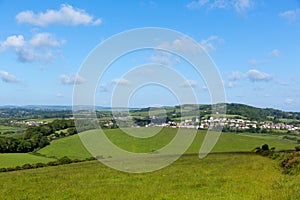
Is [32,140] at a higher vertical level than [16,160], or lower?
higher

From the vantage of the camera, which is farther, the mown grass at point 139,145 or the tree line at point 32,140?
the tree line at point 32,140

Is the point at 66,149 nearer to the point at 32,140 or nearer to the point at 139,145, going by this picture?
the point at 32,140

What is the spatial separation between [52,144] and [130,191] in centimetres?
7212

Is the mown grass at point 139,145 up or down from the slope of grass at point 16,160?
up

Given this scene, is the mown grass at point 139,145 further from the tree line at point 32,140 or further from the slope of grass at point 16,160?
the slope of grass at point 16,160

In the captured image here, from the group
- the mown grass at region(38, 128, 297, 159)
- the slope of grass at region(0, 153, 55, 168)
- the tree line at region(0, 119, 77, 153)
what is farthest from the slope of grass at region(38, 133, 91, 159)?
the slope of grass at region(0, 153, 55, 168)

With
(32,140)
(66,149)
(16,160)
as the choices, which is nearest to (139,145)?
(66,149)

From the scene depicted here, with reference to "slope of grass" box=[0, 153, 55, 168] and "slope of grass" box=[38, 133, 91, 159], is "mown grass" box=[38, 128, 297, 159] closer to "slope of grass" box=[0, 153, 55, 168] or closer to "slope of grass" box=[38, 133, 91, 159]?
"slope of grass" box=[38, 133, 91, 159]

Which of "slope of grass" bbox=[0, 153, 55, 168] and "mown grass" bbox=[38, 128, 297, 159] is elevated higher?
"mown grass" bbox=[38, 128, 297, 159]

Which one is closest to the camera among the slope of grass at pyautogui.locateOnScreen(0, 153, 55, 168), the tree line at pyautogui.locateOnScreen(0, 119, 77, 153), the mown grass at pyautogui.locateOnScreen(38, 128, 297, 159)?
the slope of grass at pyautogui.locateOnScreen(0, 153, 55, 168)

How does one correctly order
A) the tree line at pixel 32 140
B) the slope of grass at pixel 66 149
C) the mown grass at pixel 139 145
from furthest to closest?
the tree line at pixel 32 140 < the slope of grass at pixel 66 149 < the mown grass at pixel 139 145

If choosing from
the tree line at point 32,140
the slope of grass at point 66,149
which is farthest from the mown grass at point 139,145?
the tree line at point 32,140

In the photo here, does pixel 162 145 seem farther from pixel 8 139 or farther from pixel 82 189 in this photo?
pixel 82 189

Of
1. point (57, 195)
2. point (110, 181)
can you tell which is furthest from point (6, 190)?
point (110, 181)
